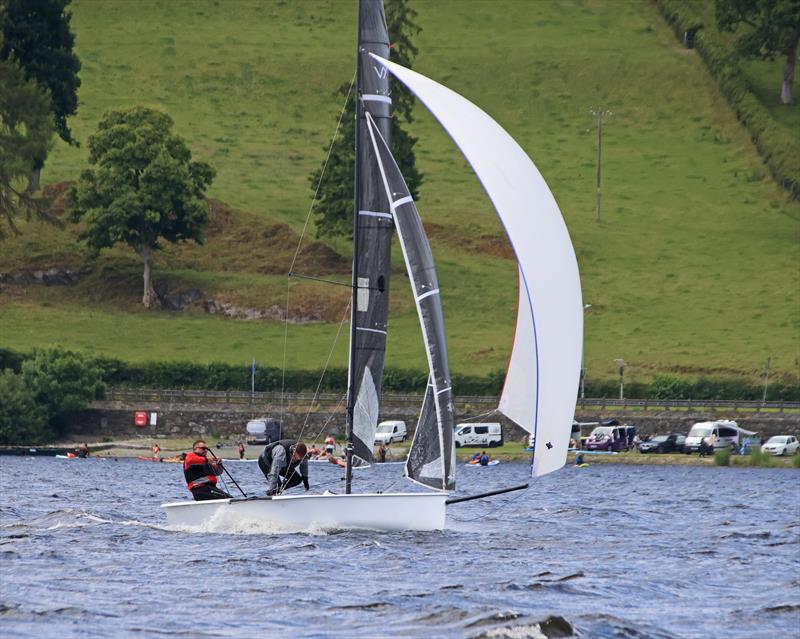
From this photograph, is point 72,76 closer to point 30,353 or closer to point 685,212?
point 30,353

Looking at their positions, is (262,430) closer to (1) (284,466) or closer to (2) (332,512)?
(1) (284,466)

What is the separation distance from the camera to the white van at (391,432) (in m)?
71.7

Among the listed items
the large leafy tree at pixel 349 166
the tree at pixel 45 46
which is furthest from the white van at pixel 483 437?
the tree at pixel 45 46

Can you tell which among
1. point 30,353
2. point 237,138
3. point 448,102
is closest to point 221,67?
point 237,138

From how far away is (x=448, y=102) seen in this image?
92.6 ft

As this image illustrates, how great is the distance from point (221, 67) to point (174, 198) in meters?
46.0

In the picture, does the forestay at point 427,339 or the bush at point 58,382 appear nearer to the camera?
the forestay at point 427,339

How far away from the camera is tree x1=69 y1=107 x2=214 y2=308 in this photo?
90.8 metres

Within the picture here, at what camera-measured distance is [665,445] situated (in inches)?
2781

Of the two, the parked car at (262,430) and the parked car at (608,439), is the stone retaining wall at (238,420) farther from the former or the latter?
the parked car at (608,439)

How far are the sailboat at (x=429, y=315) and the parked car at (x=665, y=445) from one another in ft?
140

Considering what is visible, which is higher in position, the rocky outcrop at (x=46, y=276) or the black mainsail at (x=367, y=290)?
the black mainsail at (x=367, y=290)

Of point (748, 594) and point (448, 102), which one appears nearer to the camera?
point (748, 594)

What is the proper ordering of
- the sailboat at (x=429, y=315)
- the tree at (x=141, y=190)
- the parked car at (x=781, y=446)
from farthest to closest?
the tree at (x=141, y=190) → the parked car at (x=781, y=446) → the sailboat at (x=429, y=315)
